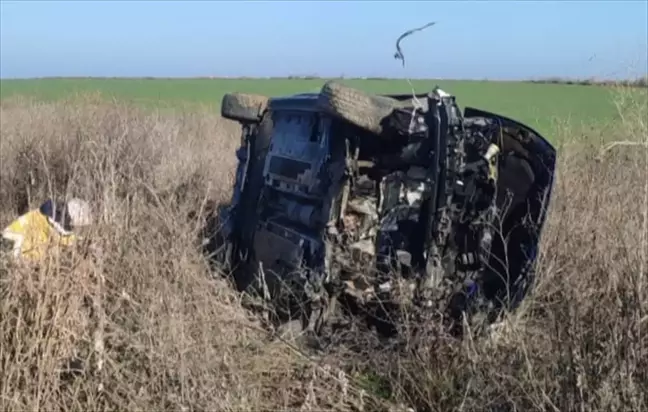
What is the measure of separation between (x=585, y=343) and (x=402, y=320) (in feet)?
4.92

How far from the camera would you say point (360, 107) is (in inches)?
279

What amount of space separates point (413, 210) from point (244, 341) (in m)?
1.55

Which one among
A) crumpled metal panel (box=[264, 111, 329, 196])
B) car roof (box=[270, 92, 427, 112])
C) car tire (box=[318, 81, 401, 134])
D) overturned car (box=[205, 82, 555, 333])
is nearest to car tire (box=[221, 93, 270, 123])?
car roof (box=[270, 92, 427, 112])

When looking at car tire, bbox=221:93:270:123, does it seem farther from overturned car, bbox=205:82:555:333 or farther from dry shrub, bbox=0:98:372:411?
dry shrub, bbox=0:98:372:411

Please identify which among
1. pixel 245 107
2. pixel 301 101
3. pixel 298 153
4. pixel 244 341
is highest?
pixel 301 101

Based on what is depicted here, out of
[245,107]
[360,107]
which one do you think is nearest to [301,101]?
[360,107]

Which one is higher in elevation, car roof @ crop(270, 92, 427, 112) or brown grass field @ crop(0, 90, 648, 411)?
car roof @ crop(270, 92, 427, 112)

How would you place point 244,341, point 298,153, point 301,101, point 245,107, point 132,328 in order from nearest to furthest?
1. point 132,328
2. point 244,341
3. point 298,153
4. point 301,101
5. point 245,107

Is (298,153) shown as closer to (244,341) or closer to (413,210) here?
(413,210)

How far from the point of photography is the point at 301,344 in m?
6.75

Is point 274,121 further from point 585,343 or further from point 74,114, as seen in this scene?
point 74,114

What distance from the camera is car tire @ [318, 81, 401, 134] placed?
23.2 feet

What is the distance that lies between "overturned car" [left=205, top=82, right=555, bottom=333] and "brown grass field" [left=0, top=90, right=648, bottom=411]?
34cm

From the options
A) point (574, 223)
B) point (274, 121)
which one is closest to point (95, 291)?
point (274, 121)
